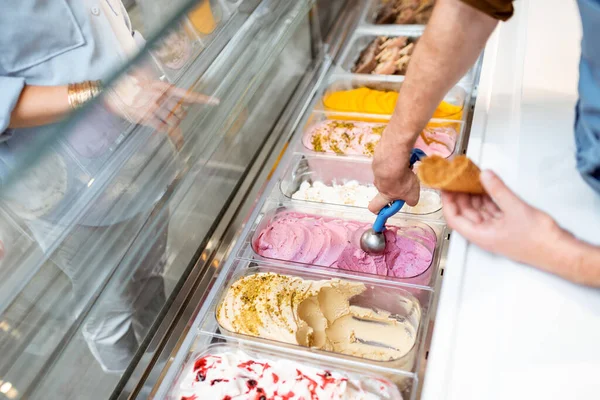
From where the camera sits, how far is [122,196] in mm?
1101

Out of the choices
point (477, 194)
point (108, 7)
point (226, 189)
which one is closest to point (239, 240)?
point (226, 189)

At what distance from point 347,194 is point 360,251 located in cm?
31

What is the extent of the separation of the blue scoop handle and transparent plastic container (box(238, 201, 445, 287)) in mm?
96

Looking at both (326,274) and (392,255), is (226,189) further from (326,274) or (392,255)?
(392,255)

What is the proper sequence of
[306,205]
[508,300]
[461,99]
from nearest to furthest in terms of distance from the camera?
[508,300], [306,205], [461,99]

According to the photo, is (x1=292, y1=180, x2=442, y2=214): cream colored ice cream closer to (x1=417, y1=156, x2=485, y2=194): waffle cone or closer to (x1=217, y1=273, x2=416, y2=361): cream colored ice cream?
(x1=217, y1=273, x2=416, y2=361): cream colored ice cream

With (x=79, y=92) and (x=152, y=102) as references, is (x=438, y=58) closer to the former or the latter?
(x=152, y=102)

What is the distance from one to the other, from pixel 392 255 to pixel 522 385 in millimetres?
598

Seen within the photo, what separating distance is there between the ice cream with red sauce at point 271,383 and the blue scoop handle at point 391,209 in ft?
1.40

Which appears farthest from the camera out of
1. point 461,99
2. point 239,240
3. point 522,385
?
point 461,99

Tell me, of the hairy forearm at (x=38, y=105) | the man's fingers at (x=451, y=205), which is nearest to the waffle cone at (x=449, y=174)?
the man's fingers at (x=451, y=205)

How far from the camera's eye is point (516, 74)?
1.51 metres

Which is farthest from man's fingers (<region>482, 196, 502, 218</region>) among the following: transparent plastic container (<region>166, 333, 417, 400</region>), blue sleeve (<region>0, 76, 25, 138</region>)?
blue sleeve (<region>0, 76, 25, 138</region>)

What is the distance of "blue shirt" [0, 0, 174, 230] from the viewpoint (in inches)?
34.1
